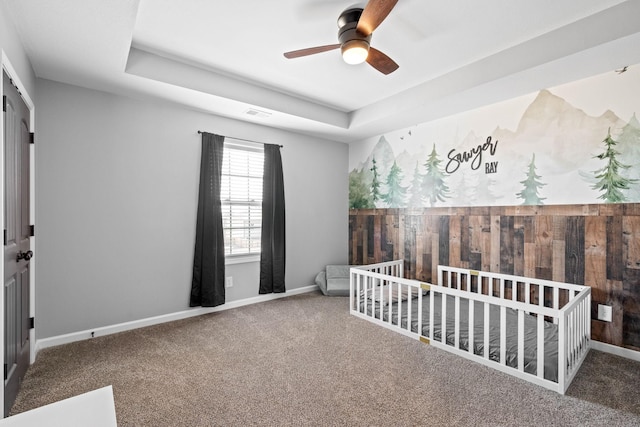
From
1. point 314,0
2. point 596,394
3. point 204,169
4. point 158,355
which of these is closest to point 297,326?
point 158,355

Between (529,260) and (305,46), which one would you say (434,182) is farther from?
(305,46)

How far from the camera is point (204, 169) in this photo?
3453 millimetres

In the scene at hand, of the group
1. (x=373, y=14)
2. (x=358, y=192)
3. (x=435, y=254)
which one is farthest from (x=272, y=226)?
(x=373, y=14)

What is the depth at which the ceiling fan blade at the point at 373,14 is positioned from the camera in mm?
1679

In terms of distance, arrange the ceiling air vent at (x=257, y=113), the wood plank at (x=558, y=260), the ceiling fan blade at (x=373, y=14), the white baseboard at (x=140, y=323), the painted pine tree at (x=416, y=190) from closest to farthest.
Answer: the ceiling fan blade at (x=373, y=14), the white baseboard at (x=140, y=323), the wood plank at (x=558, y=260), the ceiling air vent at (x=257, y=113), the painted pine tree at (x=416, y=190)

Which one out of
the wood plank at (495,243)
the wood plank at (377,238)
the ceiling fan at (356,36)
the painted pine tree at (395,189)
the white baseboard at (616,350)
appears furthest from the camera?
the wood plank at (377,238)

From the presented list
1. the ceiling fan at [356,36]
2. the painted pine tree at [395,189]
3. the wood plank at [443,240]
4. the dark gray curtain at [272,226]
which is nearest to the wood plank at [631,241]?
the wood plank at [443,240]

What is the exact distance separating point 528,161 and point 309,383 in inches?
109

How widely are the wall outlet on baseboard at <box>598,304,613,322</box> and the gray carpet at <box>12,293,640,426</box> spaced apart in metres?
0.28

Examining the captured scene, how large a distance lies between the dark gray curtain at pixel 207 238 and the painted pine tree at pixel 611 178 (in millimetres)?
3563

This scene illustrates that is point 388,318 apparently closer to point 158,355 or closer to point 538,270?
point 538,270

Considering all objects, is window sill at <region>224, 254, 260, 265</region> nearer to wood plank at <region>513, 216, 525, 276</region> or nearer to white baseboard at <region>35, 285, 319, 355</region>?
white baseboard at <region>35, 285, 319, 355</region>

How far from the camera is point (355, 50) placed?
2029mm

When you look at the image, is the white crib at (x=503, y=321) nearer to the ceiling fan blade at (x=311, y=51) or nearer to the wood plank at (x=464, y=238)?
the wood plank at (x=464, y=238)
